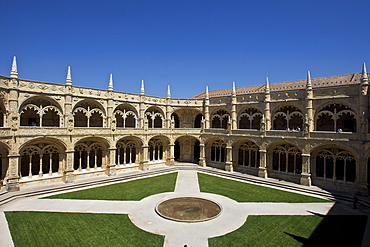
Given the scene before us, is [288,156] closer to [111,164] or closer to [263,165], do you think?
[263,165]

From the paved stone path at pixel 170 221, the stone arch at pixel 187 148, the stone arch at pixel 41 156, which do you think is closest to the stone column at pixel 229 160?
the stone arch at pixel 187 148

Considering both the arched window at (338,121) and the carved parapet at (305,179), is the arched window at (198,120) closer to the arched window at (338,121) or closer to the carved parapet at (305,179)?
the arched window at (338,121)

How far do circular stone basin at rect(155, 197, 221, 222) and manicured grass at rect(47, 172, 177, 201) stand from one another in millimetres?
3258

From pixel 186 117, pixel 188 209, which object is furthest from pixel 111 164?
pixel 186 117

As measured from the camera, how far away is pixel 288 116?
26.9 m

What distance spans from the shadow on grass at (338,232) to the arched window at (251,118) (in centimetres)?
1513

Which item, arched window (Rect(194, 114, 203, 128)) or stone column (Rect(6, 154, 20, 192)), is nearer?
stone column (Rect(6, 154, 20, 192))

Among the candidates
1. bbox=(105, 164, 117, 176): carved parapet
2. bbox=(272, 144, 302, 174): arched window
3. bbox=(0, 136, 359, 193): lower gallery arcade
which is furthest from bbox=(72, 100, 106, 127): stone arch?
bbox=(272, 144, 302, 174): arched window

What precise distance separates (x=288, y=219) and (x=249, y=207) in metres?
3.09

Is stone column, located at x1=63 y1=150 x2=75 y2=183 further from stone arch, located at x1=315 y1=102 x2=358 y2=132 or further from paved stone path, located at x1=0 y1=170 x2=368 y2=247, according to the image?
stone arch, located at x1=315 y1=102 x2=358 y2=132

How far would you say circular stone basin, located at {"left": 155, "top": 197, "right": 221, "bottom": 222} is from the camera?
52.6 feet

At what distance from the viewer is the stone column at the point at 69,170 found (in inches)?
987

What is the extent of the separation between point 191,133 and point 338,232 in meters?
23.4

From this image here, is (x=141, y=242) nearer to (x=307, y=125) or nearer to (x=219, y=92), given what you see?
(x=307, y=125)
